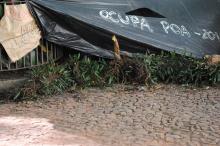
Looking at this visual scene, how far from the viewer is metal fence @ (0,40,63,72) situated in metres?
8.51

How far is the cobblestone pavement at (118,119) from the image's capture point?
20.4 feet

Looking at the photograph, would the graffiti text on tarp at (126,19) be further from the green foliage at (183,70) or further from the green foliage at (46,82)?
the green foliage at (46,82)

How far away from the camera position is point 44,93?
811 centimetres

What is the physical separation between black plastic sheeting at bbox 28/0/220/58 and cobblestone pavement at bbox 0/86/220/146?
3.01ft

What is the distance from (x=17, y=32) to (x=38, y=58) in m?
0.69

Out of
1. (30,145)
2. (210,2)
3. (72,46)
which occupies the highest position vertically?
(210,2)

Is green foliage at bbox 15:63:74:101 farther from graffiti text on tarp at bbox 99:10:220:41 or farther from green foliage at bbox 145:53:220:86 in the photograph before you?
green foliage at bbox 145:53:220:86

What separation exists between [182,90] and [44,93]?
2259mm

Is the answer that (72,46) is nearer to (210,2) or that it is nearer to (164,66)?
(164,66)

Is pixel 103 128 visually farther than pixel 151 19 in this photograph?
No

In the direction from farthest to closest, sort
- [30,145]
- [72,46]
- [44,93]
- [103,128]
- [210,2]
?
[210,2]
[72,46]
[44,93]
[103,128]
[30,145]

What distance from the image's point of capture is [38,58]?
343 inches

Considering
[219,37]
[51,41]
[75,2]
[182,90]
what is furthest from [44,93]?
[219,37]

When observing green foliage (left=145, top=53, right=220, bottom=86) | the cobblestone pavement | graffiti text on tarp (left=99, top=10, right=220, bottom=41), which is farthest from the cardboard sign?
green foliage (left=145, top=53, right=220, bottom=86)
